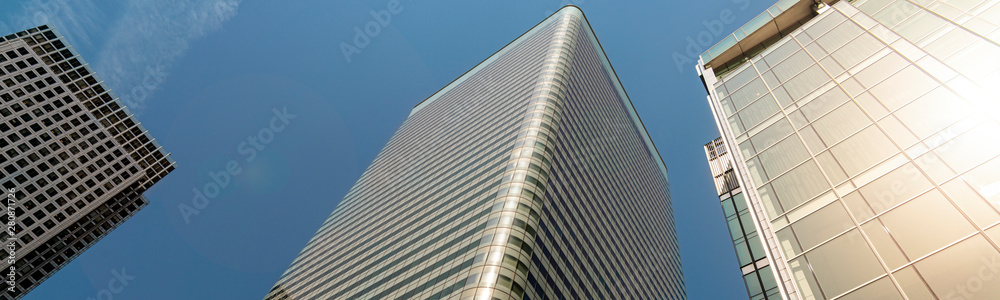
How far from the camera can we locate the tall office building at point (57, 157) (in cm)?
6519


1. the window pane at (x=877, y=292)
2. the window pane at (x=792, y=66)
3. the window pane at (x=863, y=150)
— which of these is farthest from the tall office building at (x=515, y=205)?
the window pane at (x=877, y=292)

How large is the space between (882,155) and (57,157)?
298 ft

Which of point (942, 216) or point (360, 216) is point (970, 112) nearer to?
point (942, 216)

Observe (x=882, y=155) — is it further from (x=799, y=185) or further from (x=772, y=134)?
(x=772, y=134)

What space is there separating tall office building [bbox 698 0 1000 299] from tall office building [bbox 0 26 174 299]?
8225cm

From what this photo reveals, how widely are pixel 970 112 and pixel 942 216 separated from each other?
3.79 meters

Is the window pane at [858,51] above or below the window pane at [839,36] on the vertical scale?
below

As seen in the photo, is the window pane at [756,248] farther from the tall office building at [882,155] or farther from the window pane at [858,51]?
the window pane at [858,51]

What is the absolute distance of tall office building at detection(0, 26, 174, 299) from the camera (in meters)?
65.2

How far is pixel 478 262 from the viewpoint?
47.7 metres

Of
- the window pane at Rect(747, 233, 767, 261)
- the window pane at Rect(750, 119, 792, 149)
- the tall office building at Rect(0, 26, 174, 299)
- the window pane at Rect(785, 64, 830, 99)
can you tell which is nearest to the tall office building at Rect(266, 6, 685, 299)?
the window pane at Rect(747, 233, 767, 261)

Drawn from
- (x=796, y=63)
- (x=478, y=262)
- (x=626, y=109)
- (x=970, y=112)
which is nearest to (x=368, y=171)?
(x=626, y=109)

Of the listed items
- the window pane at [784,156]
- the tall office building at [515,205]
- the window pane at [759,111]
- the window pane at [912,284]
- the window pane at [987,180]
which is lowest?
the window pane at [912,284]

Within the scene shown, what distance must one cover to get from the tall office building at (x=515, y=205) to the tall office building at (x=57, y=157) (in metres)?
28.4
